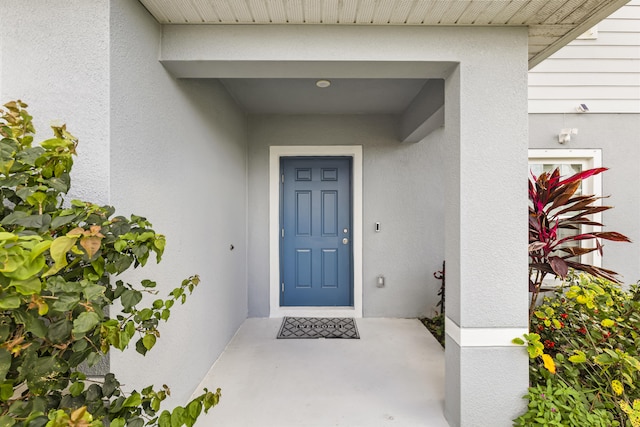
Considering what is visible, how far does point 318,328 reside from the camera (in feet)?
10.9

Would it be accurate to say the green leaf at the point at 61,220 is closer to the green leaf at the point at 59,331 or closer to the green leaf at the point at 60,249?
the green leaf at the point at 60,249

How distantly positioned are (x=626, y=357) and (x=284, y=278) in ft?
Result: 10.0

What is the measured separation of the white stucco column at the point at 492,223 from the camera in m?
1.72

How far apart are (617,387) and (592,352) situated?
0.73 feet

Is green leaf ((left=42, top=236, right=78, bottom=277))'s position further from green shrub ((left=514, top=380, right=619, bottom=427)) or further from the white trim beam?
green shrub ((left=514, top=380, right=619, bottom=427))

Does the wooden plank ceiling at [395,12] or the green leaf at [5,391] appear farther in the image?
the wooden plank ceiling at [395,12]

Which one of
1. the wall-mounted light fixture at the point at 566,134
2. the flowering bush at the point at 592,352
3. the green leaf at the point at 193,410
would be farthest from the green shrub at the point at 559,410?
the wall-mounted light fixture at the point at 566,134

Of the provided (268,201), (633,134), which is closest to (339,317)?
(268,201)

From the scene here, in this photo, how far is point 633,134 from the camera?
9.86 ft

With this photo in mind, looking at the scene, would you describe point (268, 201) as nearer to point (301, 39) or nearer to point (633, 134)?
point (301, 39)

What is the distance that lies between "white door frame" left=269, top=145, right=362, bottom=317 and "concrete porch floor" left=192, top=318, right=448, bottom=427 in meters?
0.50

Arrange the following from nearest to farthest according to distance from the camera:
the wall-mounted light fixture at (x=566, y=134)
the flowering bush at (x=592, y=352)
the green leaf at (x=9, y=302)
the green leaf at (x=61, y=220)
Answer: the green leaf at (x=9, y=302), the green leaf at (x=61, y=220), the flowering bush at (x=592, y=352), the wall-mounted light fixture at (x=566, y=134)

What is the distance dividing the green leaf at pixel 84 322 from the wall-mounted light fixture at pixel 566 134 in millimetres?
3938

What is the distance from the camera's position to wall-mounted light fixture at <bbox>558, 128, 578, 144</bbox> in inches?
117
